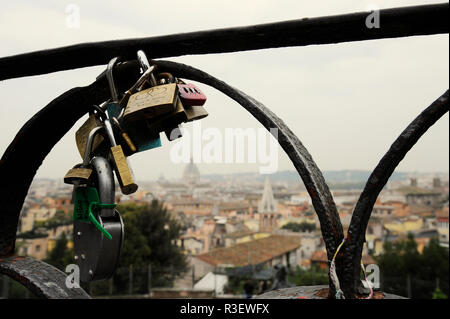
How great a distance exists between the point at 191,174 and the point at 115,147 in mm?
33673

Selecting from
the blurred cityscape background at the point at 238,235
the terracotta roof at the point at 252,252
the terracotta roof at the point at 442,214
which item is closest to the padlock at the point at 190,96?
the blurred cityscape background at the point at 238,235

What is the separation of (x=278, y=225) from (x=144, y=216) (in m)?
11.6

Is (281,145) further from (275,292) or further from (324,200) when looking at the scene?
(275,292)

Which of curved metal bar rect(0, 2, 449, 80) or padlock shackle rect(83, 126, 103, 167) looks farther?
padlock shackle rect(83, 126, 103, 167)

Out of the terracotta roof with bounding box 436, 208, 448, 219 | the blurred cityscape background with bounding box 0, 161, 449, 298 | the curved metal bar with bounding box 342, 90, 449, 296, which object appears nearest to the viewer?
the curved metal bar with bounding box 342, 90, 449, 296

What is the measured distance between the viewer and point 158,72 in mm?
661

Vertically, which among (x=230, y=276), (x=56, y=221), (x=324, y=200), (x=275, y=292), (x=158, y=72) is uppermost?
(x=158, y=72)

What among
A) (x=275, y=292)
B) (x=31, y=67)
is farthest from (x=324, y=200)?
(x=31, y=67)

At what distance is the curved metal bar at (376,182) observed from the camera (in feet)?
1.53

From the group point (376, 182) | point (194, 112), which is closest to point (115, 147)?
point (194, 112)

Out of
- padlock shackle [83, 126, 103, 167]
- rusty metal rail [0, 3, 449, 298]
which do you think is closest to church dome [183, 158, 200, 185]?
rusty metal rail [0, 3, 449, 298]

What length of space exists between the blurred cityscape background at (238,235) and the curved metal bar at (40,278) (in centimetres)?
1477

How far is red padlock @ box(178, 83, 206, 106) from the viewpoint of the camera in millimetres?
607

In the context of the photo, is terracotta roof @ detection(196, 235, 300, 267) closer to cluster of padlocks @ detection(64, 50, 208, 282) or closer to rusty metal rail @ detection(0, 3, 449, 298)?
rusty metal rail @ detection(0, 3, 449, 298)
